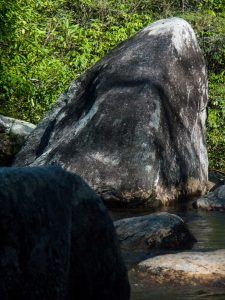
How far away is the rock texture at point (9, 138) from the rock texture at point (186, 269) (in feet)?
22.0

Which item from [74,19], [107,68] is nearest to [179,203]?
[107,68]

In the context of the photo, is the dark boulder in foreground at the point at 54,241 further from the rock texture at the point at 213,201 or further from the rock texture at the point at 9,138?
the rock texture at the point at 9,138

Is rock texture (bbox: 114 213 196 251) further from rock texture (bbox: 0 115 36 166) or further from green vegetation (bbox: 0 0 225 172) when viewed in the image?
green vegetation (bbox: 0 0 225 172)

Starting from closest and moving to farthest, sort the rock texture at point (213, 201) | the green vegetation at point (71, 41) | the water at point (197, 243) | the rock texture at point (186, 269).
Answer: the water at point (197, 243) < the rock texture at point (186, 269) < the rock texture at point (213, 201) < the green vegetation at point (71, 41)

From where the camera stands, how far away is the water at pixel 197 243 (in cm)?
516

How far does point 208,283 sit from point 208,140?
9.96m

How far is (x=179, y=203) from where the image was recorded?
34.3 feet

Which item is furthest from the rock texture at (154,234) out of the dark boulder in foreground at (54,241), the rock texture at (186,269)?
the dark boulder in foreground at (54,241)

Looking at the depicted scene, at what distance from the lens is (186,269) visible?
5707 millimetres

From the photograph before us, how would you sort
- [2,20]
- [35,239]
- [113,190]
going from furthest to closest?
[2,20] < [113,190] < [35,239]

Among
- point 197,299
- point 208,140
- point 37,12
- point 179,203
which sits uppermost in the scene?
point 37,12

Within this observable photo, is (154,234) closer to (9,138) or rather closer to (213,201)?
(213,201)

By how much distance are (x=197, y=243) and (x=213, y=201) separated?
276cm

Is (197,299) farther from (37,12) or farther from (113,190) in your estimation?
(37,12)
